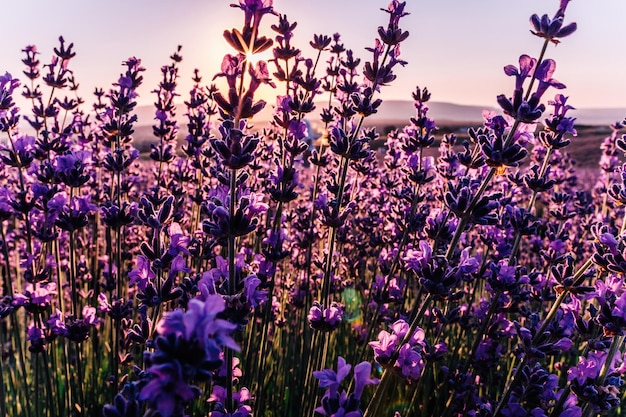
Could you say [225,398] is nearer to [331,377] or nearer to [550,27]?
[331,377]

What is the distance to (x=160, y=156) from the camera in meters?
4.32

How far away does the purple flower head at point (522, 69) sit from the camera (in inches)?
79.0

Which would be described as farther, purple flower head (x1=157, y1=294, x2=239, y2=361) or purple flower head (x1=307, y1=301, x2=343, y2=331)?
purple flower head (x1=307, y1=301, x2=343, y2=331)

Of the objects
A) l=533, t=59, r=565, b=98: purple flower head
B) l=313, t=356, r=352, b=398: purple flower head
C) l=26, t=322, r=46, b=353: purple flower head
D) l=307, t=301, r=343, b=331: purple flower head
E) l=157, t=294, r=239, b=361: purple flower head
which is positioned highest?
l=533, t=59, r=565, b=98: purple flower head

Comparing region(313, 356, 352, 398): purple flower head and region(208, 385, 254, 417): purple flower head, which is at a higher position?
region(313, 356, 352, 398): purple flower head

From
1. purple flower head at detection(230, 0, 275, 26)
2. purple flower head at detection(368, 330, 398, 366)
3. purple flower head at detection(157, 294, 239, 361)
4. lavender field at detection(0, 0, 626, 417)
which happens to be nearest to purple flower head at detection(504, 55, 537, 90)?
lavender field at detection(0, 0, 626, 417)

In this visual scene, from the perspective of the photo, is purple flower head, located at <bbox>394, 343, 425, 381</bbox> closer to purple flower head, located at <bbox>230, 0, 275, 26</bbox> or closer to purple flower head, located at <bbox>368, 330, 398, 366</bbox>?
purple flower head, located at <bbox>368, 330, 398, 366</bbox>

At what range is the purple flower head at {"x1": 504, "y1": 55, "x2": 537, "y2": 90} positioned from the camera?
2006 millimetres

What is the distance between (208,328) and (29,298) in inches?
91.6

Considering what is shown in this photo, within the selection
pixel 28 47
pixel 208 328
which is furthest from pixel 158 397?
pixel 28 47

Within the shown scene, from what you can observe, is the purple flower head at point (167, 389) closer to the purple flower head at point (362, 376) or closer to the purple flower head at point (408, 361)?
the purple flower head at point (362, 376)

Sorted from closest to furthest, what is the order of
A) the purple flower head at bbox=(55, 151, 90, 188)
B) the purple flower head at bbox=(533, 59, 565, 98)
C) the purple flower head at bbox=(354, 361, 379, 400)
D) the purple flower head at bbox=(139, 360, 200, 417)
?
the purple flower head at bbox=(139, 360, 200, 417), the purple flower head at bbox=(354, 361, 379, 400), the purple flower head at bbox=(533, 59, 565, 98), the purple flower head at bbox=(55, 151, 90, 188)

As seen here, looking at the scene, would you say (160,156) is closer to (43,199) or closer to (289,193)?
(43,199)

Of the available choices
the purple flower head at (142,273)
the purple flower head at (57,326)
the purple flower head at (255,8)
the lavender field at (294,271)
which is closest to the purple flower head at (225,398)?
the lavender field at (294,271)
